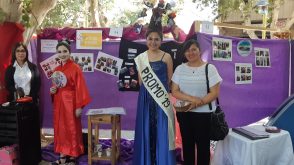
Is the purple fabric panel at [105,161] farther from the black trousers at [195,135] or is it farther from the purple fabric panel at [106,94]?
the black trousers at [195,135]

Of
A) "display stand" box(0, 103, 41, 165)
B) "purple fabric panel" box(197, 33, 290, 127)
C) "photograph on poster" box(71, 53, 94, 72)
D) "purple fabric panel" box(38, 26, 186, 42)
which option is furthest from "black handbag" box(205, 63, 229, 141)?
→ "photograph on poster" box(71, 53, 94, 72)

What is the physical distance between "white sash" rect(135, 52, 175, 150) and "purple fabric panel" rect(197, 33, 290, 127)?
159cm

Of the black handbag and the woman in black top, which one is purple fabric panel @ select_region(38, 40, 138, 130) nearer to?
the woman in black top

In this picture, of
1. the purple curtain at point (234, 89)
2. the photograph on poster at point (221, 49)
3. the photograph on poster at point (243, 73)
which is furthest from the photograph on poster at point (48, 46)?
the photograph on poster at point (243, 73)

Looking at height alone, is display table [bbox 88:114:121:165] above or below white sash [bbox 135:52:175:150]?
below

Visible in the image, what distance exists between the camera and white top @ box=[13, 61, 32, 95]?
161 inches

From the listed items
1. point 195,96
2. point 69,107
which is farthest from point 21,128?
point 195,96

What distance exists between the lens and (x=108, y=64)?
16.7 feet

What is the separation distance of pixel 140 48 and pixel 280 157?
2.55 m

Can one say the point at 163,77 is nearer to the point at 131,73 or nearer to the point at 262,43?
the point at 131,73

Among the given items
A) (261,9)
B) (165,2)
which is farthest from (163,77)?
(261,9)

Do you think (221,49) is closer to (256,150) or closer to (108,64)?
(108,64)

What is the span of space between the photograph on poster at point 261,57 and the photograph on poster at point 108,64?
2.07m

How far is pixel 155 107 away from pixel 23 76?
1.81m
